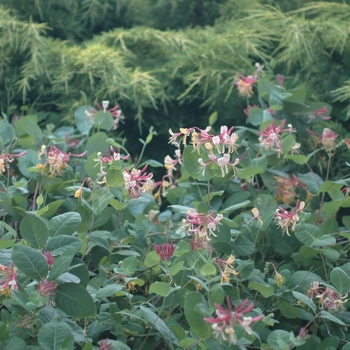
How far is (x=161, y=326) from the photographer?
3.43ft

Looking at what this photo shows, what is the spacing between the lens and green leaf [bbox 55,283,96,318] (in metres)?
0.99

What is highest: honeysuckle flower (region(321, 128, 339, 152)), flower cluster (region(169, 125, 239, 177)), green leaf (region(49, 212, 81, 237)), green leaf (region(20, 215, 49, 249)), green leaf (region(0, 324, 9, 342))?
flower cluster (region(169, 125, 239, 177))

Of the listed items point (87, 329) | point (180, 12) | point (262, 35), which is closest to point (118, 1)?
point (180, 12)

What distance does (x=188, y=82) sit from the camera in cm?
196

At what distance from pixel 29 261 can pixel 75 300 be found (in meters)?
0.11

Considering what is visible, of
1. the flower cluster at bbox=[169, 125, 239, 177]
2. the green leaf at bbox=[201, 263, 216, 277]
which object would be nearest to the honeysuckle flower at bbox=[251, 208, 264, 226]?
the flower cluster at bbox=[169, 125, 239, 177]

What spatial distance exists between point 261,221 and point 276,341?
31cm

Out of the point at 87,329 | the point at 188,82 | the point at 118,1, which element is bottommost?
the point at 87,329

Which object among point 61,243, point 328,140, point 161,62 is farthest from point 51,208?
point 161,62

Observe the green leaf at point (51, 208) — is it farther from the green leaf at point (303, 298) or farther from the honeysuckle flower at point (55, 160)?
the green leaf at point (303, 298)

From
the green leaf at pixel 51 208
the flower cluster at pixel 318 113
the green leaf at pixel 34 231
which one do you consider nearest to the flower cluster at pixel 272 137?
the flower cluster at pixel 318 113

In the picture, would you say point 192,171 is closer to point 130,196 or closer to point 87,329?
point 130,196

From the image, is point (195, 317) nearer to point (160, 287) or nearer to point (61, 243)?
point (160, 287)

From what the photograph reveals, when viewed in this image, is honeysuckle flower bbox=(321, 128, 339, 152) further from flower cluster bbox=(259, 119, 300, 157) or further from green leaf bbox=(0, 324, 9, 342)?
green leaf bbox=(0, 324, 9, 342)
